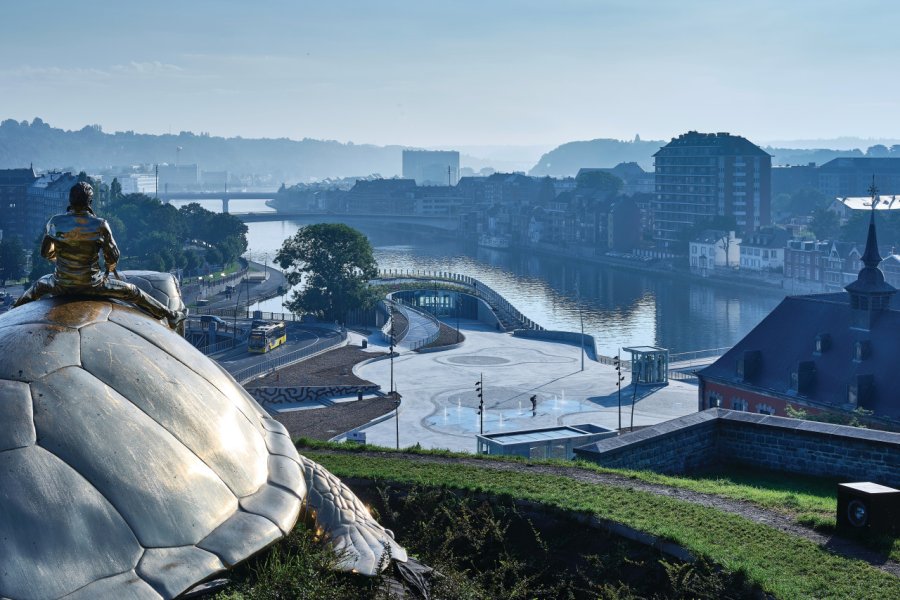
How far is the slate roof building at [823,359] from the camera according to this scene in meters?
36.7

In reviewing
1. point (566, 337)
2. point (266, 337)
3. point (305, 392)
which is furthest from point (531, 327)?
point (305, 392)

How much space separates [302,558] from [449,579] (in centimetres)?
184

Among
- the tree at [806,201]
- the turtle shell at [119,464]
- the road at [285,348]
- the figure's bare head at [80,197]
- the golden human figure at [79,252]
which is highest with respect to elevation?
the tree at [806,201]

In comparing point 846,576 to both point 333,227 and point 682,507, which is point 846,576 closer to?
point 682,507

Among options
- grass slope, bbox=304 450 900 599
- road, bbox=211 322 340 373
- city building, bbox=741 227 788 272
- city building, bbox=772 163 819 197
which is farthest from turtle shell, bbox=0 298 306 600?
city building, bbox=772 163 819 197

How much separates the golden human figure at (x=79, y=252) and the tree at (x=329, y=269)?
5980 cm

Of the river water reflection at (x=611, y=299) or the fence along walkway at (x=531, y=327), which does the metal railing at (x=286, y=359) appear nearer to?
the fence along walkway at (x=531, y=327)

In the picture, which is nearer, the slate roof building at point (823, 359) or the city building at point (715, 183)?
the slate roof building at point (823, 359)

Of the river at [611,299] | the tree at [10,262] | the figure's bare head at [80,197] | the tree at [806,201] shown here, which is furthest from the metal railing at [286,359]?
the tree at [806,201]

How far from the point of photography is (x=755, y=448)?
19.6 meters

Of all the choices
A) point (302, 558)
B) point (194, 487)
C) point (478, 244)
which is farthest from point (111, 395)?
point (478, 244)

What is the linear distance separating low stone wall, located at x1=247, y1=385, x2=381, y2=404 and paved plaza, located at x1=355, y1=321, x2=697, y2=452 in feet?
6.08

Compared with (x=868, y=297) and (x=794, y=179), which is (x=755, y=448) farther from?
(x=794, y=179)

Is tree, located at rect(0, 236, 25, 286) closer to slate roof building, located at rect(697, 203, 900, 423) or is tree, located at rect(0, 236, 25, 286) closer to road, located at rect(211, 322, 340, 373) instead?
road, located at rect(211, 322, 340, 373)
